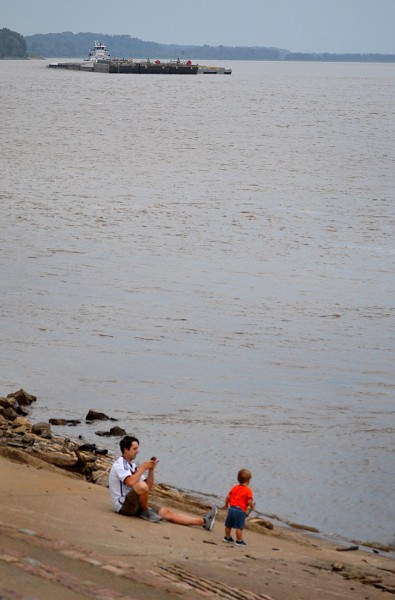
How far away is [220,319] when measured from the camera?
75.7 ft

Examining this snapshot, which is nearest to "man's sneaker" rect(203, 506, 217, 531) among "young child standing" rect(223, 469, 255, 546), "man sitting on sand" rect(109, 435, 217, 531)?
"man sitting on sand" rect(109, 435, 217, 531)

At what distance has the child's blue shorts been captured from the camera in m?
10.9

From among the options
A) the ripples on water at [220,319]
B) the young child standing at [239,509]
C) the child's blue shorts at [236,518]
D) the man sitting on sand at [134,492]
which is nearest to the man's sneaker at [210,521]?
the man sitting on sand at [134,492]

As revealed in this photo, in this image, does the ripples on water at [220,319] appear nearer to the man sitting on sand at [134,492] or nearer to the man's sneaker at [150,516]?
the man sitting on sand at [134,492]

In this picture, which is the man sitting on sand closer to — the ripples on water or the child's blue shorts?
the child's blue shorts

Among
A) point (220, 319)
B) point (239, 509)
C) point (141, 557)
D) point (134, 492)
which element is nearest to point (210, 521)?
point (239, 509)

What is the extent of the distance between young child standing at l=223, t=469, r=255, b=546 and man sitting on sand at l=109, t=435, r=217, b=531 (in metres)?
0.39

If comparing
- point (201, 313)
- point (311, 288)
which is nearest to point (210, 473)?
point (201, 313)

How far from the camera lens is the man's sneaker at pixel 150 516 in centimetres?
1117

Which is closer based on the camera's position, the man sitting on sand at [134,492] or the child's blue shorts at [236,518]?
the child's blue shorts at [236,518]

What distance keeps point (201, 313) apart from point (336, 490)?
9.60m

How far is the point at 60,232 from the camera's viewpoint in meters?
34.0

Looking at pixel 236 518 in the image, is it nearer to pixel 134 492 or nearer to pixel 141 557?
pixel 134 492

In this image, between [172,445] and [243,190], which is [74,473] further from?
[243,190]
